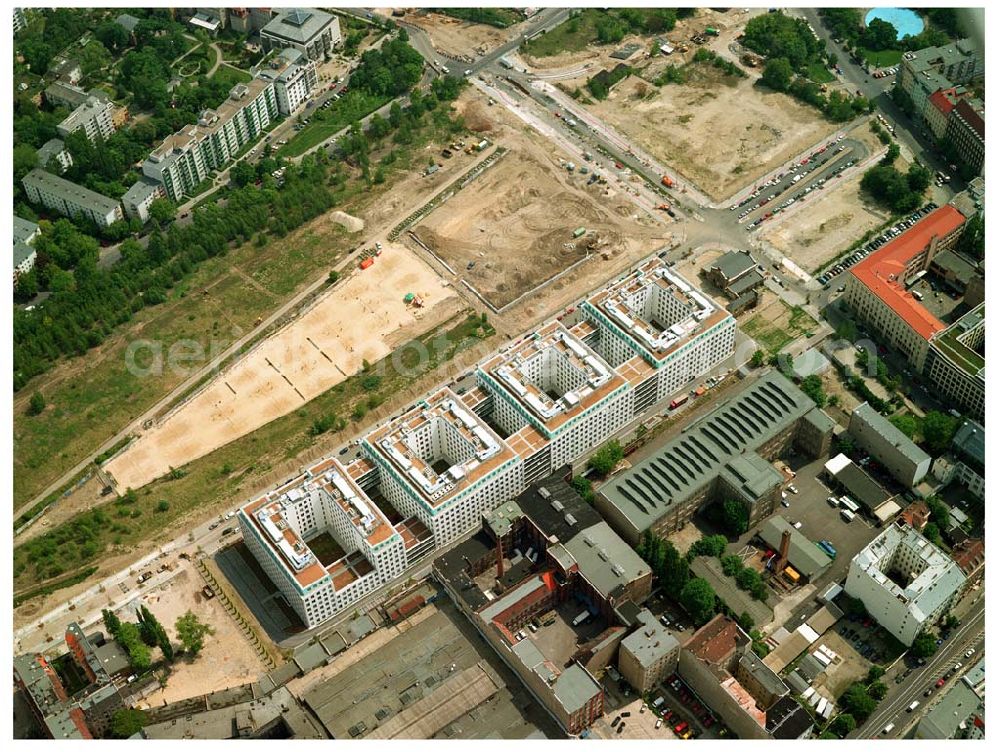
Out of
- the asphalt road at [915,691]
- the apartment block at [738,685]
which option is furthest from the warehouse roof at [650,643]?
the asphalt road at [915,691]

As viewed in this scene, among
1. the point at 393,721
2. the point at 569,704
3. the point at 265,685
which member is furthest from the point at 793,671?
the point at 265,685

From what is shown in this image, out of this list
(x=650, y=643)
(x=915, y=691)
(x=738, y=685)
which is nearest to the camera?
(x=738, y=685)

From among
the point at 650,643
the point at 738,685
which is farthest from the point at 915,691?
the point at 650,643

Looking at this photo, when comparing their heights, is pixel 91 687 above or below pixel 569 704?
below

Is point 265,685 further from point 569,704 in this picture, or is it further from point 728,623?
point 728,623

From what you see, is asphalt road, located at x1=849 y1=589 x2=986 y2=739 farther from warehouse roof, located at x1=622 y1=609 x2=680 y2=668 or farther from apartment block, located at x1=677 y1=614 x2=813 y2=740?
warehouse roof, located at x1=622 y1=609 x2=680 y2=668

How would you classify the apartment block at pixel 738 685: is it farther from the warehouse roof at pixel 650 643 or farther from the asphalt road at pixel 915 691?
the asphalt road at pixel 915 691

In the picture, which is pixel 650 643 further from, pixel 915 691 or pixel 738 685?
pixel 915 691

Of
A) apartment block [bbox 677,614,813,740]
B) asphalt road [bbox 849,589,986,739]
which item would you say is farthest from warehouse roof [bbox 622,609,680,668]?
asphalt road [bbox 849,589,986,739]

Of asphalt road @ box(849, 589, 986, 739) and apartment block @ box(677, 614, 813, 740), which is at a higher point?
asphalt road @ box(849, 589, 986, 739)

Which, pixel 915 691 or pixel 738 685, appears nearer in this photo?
pixel 738 685

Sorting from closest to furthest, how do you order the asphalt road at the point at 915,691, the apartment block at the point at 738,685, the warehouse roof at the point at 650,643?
the apartment block at the point at 738,685 < the asphalt road at the point at 915,691 < the warehouse roof at the point at 650,643
